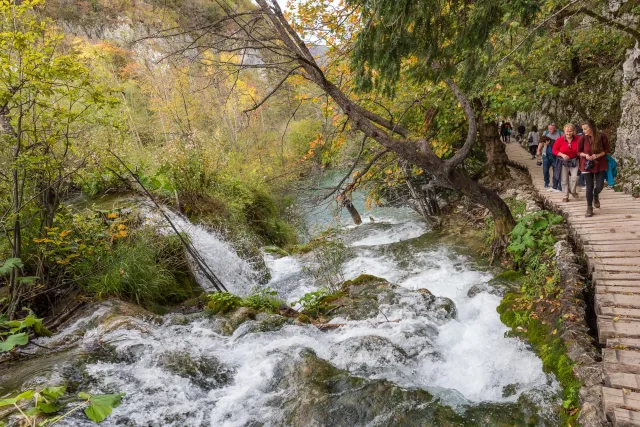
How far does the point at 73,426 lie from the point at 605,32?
13.4 m

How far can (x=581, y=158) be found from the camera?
638 centimetres

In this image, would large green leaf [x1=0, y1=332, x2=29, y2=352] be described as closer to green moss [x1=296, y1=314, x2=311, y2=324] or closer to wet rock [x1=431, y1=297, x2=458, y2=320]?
green moss [x1=296, y1=314, x2=311, y2=324]

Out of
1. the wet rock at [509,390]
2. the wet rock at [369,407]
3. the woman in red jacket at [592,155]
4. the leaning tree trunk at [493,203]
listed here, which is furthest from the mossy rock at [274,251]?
the wet rock at [509,390]

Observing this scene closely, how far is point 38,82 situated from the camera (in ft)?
14.9

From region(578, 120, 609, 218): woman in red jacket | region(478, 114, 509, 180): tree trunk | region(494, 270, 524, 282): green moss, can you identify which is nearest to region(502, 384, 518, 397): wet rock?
region(494, 270, 524, 282): green moss

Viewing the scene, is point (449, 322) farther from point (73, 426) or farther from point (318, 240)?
point (73, 426)

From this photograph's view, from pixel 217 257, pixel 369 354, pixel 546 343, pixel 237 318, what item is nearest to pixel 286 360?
pixel 369 354

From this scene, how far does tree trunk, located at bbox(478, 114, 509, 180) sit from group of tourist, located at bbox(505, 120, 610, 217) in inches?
96.4

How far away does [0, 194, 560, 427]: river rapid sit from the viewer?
356cm

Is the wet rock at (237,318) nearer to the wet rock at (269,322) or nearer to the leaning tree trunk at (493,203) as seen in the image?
the wet rock at (269,322)

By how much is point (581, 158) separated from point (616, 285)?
3027 millimetres

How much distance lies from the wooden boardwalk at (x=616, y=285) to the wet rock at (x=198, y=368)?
12.5 ft

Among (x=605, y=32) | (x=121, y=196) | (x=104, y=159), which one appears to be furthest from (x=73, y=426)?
(x=605, y=32)

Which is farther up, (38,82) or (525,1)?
(38,82)
